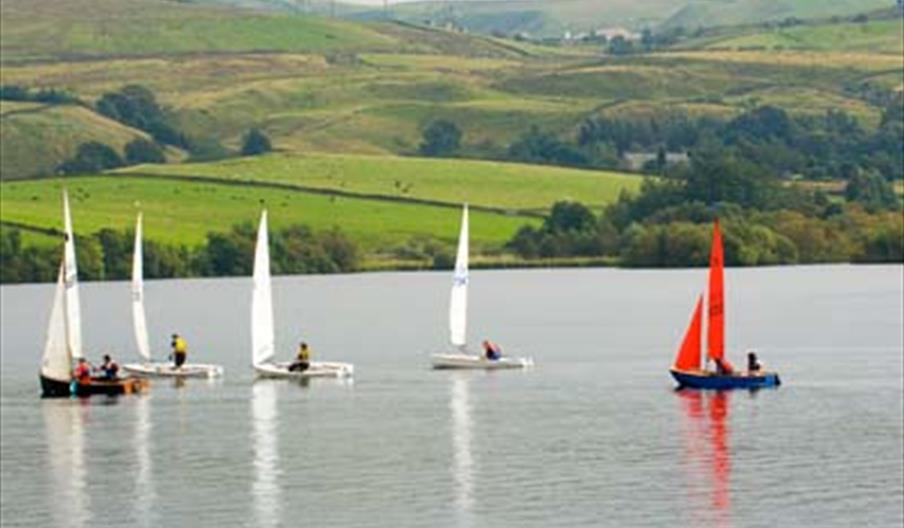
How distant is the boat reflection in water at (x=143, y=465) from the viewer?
69.8 m

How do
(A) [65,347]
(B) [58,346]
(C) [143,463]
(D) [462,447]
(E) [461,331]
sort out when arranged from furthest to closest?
(E) [461,331] → (A) [65,347] → (B) [58,346] → (D) [462,447] → (C) [143,463]

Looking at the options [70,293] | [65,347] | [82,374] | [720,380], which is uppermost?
[70,293]

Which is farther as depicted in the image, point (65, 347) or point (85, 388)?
point (85, 388)

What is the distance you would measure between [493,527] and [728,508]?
638 centimetres

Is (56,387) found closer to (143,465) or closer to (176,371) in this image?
(176,371)

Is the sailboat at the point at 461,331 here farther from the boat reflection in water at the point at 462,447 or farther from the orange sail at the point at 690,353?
the orange sail at the point at 690,353

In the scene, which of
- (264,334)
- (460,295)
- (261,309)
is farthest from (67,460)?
(460,295)

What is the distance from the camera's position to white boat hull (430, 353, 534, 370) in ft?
372

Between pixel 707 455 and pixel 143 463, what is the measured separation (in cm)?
1643

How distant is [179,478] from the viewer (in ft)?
253

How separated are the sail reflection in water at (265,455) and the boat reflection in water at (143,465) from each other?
9.02ft

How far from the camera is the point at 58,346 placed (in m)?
99.7

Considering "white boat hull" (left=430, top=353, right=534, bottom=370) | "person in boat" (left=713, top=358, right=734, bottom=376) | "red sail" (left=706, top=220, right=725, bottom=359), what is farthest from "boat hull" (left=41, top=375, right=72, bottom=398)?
"person in boat" (left=713, top=358, right=734, bottom=376)

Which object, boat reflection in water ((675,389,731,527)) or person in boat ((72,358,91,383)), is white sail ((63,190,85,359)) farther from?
boat reflection in water ((675,389,731,527))
